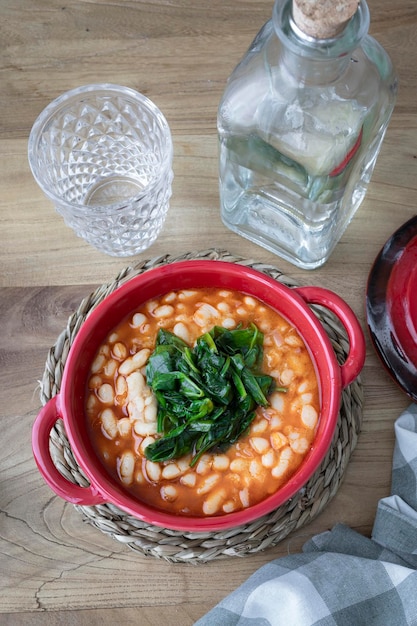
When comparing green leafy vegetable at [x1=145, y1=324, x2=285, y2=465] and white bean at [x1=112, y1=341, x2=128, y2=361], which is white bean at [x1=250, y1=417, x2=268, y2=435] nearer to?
green leafy vegetable at [x1=145, y1=324, x2=285, y2=465]

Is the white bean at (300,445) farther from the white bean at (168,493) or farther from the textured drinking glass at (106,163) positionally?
the textured drinking glass at (106,163)

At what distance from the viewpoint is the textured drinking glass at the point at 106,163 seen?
4.24ft

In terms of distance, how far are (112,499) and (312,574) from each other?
1.16 feet

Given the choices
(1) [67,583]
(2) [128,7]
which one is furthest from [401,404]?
(2) [128,7]

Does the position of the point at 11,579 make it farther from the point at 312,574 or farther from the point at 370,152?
the point at 370,152

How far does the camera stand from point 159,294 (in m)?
1.25

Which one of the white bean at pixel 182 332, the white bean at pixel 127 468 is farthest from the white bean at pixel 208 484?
the white bean at pixel 182 332

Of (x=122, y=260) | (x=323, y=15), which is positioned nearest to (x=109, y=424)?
(x=122, y=260)

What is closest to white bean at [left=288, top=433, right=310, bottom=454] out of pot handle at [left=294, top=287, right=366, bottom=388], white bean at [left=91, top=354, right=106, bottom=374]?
pot handle at [left=294, top=287, right=366, bottom=388]

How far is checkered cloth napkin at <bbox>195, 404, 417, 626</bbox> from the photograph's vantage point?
121 cm

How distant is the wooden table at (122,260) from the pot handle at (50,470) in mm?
206

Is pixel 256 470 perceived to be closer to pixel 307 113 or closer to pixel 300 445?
pixel 300 445

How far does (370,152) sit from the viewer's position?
1267mm

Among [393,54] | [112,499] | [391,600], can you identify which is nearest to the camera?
[112,499]
